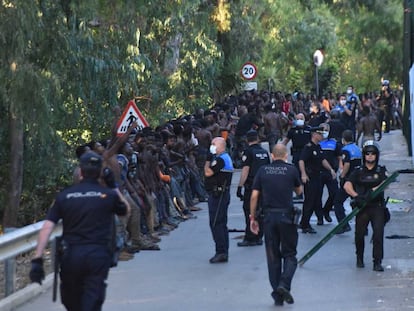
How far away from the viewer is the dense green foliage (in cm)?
1758

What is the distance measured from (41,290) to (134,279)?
1.46 metres

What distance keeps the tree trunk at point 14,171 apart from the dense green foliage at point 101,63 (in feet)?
0.73

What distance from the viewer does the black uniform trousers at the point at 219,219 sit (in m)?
14.8

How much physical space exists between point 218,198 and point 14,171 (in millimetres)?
6070

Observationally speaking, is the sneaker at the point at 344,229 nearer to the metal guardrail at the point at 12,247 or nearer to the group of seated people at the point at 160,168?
the group of seated people at the point at 160,168

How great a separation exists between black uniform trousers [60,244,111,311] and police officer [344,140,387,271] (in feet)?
19.4

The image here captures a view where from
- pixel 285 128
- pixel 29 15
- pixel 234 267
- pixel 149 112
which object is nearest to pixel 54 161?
pixel 29 15

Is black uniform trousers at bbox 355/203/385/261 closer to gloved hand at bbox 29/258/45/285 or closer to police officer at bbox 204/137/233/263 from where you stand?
police officer at bbox 204/137/233/263

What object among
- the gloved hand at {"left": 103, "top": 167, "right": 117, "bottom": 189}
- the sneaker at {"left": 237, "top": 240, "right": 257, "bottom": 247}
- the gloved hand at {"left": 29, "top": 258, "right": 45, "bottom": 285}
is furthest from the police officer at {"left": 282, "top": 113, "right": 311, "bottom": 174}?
the gloved hand at {"left": 29, "top": 258, "right": 45, "bottom": 285}

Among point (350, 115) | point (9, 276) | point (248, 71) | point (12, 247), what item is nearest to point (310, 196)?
point (9, 276)

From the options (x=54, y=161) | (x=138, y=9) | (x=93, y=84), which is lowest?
(x=54, y=161)

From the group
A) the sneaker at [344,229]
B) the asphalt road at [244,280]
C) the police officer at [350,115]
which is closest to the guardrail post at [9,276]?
the asphalt road at [244,280]

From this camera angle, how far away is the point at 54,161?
20.4 metres

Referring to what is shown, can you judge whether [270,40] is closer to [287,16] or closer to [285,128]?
[287,16]
